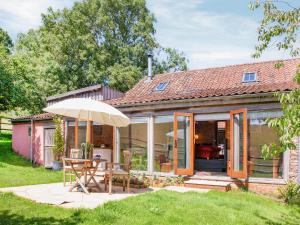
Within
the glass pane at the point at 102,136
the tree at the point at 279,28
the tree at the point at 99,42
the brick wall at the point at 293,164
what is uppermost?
the tree at the point at 99,42

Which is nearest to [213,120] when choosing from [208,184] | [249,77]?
[208,184]

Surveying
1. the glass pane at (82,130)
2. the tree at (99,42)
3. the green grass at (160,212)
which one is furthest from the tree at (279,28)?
the tree at (99,42)

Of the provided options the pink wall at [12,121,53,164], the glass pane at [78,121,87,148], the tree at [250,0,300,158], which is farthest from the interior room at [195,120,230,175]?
the pink wall at [12,121,53,164]

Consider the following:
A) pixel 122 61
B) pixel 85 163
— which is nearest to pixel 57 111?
pixel 85 163

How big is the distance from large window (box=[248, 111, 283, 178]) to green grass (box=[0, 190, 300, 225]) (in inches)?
59.1

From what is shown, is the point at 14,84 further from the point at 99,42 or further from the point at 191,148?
the point at 99,42

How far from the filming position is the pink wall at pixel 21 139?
18758 millimetres

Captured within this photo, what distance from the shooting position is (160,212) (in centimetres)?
671

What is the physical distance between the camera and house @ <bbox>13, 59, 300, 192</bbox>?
9.77 metres

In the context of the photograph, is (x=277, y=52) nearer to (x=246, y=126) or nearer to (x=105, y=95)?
(x=246, y=126)

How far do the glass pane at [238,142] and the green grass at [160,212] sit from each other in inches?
62.3

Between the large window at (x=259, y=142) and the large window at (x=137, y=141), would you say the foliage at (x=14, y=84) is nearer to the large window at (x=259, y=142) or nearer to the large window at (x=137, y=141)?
the large window at (x=137, y=141)

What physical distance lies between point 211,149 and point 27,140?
1015 cm

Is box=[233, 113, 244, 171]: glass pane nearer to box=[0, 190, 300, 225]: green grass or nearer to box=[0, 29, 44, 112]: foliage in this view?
box=[0, 190, 300, 225]: green grass
